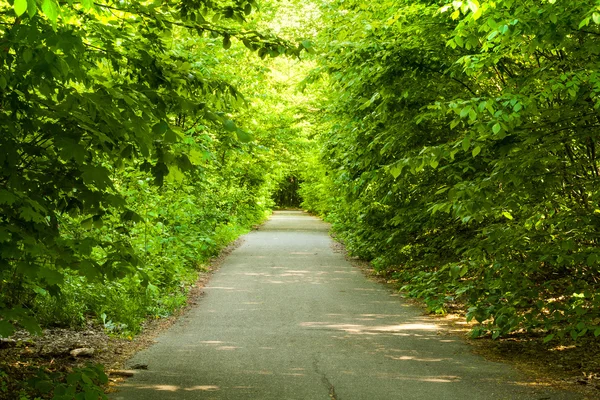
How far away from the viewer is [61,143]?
167 inches

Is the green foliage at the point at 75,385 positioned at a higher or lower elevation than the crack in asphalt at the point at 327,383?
higher

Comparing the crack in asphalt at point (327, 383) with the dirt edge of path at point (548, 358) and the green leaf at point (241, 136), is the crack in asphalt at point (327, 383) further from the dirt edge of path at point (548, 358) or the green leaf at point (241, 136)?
the green leaf at point (241, 136)

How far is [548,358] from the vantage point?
7.95 meters

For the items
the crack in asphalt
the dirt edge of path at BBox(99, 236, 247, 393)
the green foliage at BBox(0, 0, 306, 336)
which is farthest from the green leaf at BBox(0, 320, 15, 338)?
the crack in asphalt

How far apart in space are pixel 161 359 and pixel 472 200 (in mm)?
4376

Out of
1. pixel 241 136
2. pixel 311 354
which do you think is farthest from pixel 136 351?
pixel 241 136

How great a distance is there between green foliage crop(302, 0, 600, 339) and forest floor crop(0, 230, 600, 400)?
379mm

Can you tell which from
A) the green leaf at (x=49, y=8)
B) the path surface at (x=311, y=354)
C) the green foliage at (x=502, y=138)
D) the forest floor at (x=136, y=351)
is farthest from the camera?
the forest floor at (x=136, y=351)

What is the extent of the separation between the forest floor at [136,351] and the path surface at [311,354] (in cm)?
29

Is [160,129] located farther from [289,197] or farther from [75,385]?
[289,197]

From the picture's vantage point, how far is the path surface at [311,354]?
262 inches

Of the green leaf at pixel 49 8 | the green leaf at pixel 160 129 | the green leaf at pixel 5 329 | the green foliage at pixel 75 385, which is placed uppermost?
the green leaf at pixel 49 8

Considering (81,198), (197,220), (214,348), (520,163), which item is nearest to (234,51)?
(197,220)

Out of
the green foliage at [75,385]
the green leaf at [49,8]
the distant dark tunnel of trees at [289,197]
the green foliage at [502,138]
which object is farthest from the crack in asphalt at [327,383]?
the distant dark tunnel of trees at [289,197]
